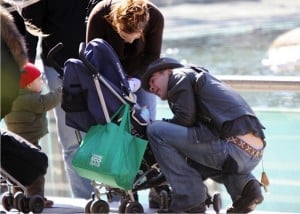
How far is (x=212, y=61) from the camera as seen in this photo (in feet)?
66.5

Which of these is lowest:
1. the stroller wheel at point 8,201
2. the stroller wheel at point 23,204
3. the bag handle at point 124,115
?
the stroller wheel at point 8,201

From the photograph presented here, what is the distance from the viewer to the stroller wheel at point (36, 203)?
675cm

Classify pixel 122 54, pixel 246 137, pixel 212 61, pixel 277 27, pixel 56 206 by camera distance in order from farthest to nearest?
pixel 277 27, pixel 212 61, pixel 56 206, pixel 122 54, pixel 246 137

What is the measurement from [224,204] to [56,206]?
3.85 ft

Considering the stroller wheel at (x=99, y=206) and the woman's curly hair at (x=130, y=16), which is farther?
the stroller wheel at (x=99, y=206)

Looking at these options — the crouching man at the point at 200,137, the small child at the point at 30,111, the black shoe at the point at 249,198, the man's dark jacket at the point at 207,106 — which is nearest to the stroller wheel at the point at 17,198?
the small child at the point at 30,111

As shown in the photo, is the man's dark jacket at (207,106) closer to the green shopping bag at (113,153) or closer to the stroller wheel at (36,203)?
the green shopping bag at (113,153)

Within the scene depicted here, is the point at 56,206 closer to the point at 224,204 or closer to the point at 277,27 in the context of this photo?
the point at 224,204

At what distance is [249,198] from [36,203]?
1.39 meters

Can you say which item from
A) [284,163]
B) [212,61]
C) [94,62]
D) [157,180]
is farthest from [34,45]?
[212,61]

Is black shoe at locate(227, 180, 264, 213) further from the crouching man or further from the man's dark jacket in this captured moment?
the man's dark jacket

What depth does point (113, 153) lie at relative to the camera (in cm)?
631

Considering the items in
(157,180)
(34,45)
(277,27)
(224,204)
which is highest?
(34,45)

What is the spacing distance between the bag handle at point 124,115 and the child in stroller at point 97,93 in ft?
0.07
